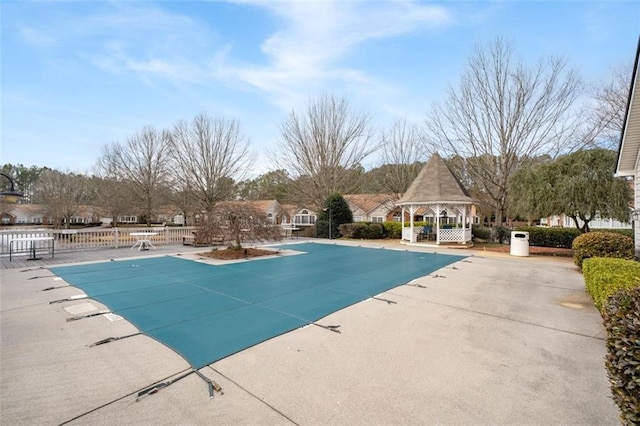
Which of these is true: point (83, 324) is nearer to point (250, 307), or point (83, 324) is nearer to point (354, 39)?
point (250, 307)

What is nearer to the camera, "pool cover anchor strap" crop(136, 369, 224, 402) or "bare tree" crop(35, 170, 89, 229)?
"pool cover anchor strap" crop(136, 369, 224, 402)

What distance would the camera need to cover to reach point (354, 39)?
1233 cm

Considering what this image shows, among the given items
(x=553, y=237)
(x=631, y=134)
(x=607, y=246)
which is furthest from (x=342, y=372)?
(x=553, y=237)

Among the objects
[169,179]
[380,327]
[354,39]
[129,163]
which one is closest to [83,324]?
[380,327]

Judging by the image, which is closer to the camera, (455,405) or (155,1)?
(455,405)

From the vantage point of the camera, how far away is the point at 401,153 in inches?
1021

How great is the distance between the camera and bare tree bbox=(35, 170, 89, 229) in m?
26.3

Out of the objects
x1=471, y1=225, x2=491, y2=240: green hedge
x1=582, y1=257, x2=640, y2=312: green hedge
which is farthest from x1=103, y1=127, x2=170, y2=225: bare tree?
x1=582, y1=257, x2=640, y2=312: green hedge

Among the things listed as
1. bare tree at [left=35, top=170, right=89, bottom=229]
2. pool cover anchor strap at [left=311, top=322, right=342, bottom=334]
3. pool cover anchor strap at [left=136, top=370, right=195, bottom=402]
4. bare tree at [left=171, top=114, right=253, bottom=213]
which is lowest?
pool cover anchor strap at [left=311, top=322, right=342, bottom=334]

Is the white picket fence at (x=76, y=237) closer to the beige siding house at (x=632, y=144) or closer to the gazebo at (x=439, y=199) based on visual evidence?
the gazebo at (x=439, y=199)

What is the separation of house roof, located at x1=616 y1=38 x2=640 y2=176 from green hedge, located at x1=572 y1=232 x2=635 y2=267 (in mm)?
1989

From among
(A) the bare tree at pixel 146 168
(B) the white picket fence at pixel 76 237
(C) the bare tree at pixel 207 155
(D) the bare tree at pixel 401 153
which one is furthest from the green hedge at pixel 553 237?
(A) the bare tree at pixel 146 168

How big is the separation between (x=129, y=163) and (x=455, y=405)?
32.0 m

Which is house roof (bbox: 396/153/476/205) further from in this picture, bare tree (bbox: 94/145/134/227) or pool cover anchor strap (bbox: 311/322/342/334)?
bare tree (bbox: 94/145/134/227)
